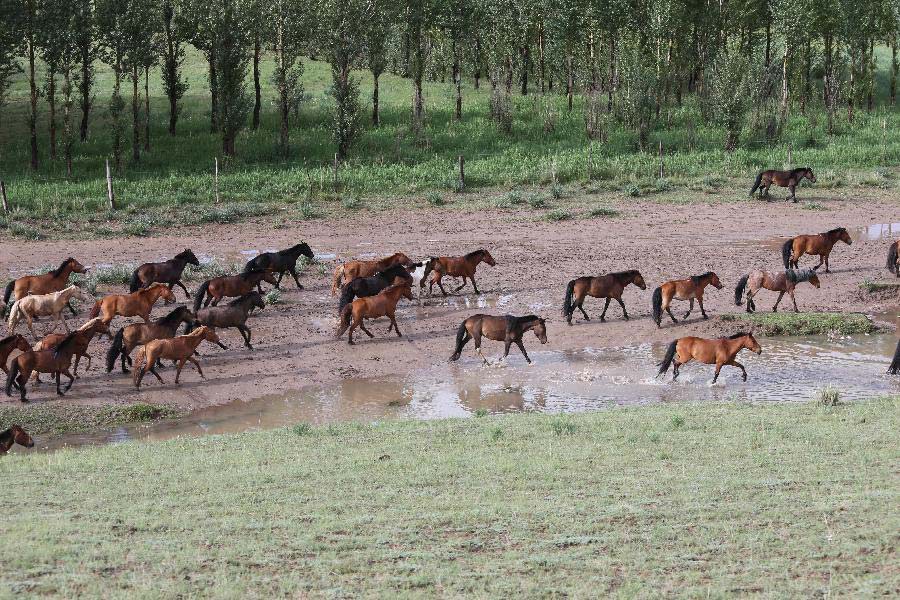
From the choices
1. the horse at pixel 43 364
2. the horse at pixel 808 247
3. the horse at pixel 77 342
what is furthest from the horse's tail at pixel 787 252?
the horse at pixel 43 364

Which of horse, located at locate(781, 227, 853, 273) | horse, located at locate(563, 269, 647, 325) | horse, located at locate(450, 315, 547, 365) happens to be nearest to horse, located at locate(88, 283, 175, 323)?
horse, located at locate(450, 315, 547, 365)

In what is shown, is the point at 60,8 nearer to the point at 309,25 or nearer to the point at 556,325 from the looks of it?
the point at 309,25

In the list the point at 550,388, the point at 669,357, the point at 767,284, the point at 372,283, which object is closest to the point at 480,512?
the point at 550,388

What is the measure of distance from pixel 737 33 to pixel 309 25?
30.4 m

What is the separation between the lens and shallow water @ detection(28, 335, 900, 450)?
16.1m

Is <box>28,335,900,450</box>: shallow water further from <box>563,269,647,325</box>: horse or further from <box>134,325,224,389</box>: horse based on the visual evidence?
<box>563,269,647,325</box>: horse

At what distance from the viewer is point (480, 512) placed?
1000cm

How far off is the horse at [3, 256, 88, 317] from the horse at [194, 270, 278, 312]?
276 cm

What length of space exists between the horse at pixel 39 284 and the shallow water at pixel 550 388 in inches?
290

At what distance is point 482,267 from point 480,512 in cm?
1726

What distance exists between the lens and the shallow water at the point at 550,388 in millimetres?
16125

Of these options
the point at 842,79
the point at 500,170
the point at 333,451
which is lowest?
the point at 333,451

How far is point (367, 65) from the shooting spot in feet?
178

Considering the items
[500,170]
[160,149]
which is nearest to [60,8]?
[160,149]
